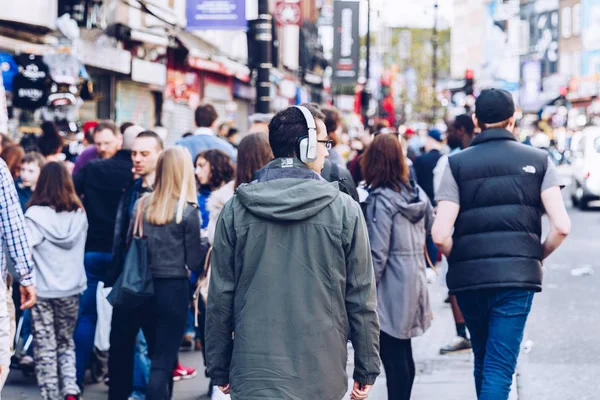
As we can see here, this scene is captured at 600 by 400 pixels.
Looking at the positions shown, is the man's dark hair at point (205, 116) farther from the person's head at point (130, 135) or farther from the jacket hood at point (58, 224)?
the jacket hood at point (58, 224)

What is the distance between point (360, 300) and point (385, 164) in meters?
2.65

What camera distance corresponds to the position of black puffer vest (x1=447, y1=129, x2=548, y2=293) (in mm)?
5578

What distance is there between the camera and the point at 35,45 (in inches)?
590

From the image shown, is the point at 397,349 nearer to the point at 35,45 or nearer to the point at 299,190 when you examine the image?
the point at 299,190

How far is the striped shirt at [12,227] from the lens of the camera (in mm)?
5359

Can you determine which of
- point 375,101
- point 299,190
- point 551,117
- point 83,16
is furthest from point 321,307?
point 551,117

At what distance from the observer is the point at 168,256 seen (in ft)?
21.5

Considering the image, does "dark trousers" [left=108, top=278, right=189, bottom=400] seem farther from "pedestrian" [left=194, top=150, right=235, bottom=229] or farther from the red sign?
the red sign

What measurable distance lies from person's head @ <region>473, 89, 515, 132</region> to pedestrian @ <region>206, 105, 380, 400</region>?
6.09 ft

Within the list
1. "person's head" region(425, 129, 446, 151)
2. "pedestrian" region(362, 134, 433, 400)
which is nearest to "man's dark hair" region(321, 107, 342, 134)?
"pedestrian" region(362, 134, 433, 400)

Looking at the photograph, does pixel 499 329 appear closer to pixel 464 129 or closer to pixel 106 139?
pixel 106 139

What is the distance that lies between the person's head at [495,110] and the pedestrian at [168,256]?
6.00 ft

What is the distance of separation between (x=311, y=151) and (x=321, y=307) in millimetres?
578

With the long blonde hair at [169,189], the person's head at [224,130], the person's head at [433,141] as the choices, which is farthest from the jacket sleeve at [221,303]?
the person's head at [433,141]
